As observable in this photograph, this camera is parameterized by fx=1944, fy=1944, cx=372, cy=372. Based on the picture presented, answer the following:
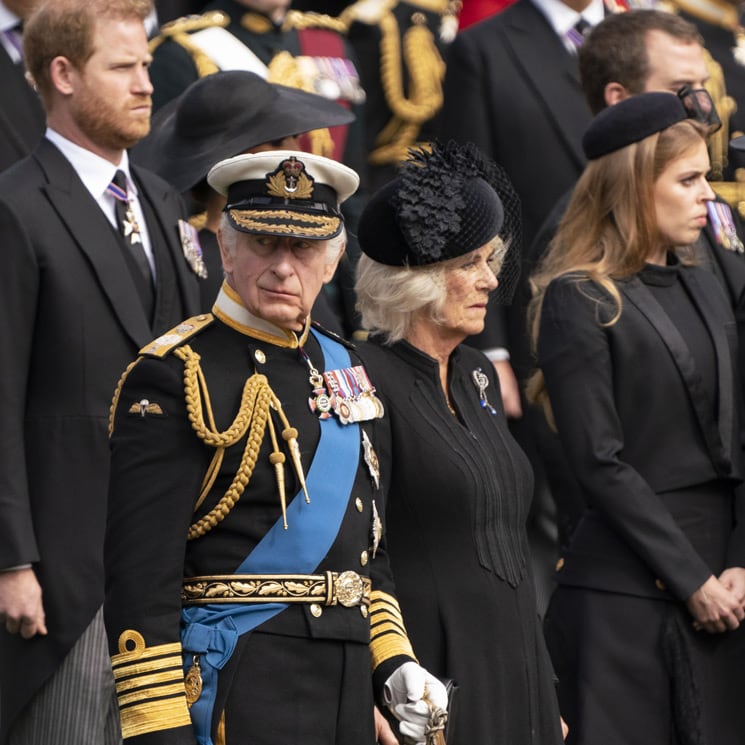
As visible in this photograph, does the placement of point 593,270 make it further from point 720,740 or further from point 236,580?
point 236,580

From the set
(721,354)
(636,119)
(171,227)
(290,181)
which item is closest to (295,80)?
(171,227)

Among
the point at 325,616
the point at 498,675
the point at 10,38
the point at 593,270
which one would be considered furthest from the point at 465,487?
the point at 10,38

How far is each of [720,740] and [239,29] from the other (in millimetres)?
3298

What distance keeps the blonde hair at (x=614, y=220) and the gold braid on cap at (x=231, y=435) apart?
184 cm

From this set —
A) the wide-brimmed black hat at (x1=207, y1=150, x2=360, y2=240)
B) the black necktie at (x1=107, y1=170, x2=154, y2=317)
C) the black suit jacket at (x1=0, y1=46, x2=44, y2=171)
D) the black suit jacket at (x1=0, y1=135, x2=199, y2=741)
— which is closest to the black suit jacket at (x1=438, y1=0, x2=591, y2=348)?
the black suit jacket at (x1=0, y1=46, x2=44, y2=171)

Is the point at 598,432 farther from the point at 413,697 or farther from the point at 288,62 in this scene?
the point at 288,62

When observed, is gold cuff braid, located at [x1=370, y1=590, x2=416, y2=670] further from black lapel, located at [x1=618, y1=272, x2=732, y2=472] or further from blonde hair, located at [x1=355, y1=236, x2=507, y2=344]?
black lapel, located at [x1=618, y1=272, x2=732, y2=472]

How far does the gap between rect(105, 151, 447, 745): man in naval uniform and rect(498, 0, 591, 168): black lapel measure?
3025 millimetres

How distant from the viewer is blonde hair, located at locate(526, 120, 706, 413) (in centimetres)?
577

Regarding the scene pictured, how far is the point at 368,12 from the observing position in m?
8.33

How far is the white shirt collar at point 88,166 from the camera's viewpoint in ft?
18.3

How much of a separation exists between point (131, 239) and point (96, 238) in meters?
0.18

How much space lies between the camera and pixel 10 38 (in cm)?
673

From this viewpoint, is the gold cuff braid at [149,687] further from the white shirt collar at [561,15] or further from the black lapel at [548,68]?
the white shirt collar at [561,15]
